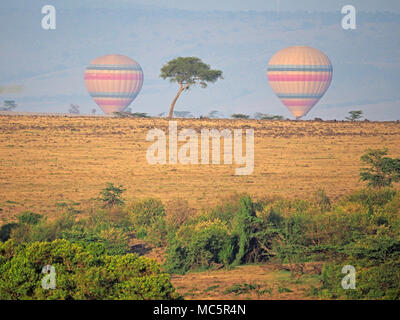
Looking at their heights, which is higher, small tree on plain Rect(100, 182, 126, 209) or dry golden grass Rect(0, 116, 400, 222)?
dry golden grass Rect(0, 116, 400, 222)

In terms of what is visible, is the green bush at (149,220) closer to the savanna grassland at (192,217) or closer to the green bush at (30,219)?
the savanna grassland at (192,217)

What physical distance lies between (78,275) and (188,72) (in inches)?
2602

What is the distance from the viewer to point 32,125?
230 feet

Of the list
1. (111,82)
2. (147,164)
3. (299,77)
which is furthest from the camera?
(111,82)

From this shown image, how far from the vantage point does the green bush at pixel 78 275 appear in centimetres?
2525

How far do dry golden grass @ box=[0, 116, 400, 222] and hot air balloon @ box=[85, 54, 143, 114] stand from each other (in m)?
24.0

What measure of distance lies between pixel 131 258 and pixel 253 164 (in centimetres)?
3324

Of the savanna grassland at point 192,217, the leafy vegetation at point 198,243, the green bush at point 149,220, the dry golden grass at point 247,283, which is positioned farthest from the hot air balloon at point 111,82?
the dry golden grass at point 247,283

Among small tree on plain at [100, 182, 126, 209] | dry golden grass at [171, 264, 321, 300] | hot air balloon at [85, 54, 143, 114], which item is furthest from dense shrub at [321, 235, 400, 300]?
hot air balloon at [85, 54, 143, 114]

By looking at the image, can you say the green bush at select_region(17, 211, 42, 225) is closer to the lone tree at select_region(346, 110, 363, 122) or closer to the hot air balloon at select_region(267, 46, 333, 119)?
the lone tree at select_region(346, 110, 363, 122)

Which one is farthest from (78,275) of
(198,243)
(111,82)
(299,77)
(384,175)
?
(111,82)

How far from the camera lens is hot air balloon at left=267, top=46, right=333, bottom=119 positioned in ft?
303

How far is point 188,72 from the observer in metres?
90.9

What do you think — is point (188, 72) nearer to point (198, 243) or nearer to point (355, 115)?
point (355, 115)
